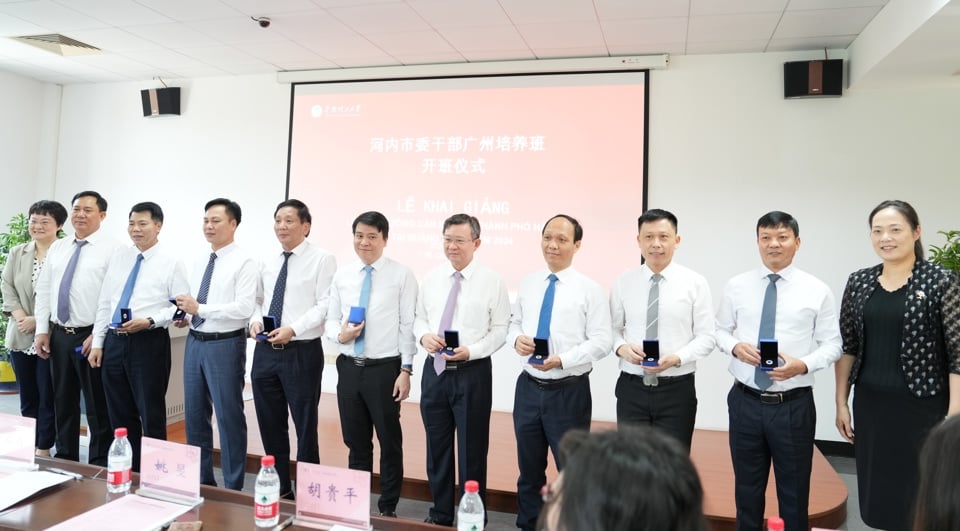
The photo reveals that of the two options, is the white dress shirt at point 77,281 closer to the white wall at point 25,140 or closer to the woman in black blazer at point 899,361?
the white wall at point 25,140

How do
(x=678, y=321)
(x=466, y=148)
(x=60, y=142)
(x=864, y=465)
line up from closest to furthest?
(x=864, y=465)
(x=678, y=321)
(x=466, y=148)
(x=60, y=142)

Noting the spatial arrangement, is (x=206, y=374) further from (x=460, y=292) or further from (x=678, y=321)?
(x=678, y=321)

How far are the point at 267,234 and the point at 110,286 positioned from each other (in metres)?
2.17

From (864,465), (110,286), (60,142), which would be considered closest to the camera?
(864,465)

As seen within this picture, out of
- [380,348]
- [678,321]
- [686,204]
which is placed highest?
[686,204]

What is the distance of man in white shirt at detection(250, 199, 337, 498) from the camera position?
2.92 metres

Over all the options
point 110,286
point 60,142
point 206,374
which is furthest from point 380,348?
point 60,142

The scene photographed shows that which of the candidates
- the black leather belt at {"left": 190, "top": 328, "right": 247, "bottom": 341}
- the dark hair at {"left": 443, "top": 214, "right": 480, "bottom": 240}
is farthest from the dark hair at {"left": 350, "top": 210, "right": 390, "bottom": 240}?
the black leather belt at {"left": 190, "top": 328, "right": 247, "bottom": 341}

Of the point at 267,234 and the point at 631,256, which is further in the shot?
the point at 267,234

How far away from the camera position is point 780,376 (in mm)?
2225

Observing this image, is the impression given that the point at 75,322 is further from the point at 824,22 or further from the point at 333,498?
the point at 824,22

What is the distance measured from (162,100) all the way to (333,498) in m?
5.33

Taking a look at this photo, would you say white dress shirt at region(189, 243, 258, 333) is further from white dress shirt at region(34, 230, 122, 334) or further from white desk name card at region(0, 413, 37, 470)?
white desk name card at region(0, 413, 37, 470)

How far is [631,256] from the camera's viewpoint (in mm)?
4523
